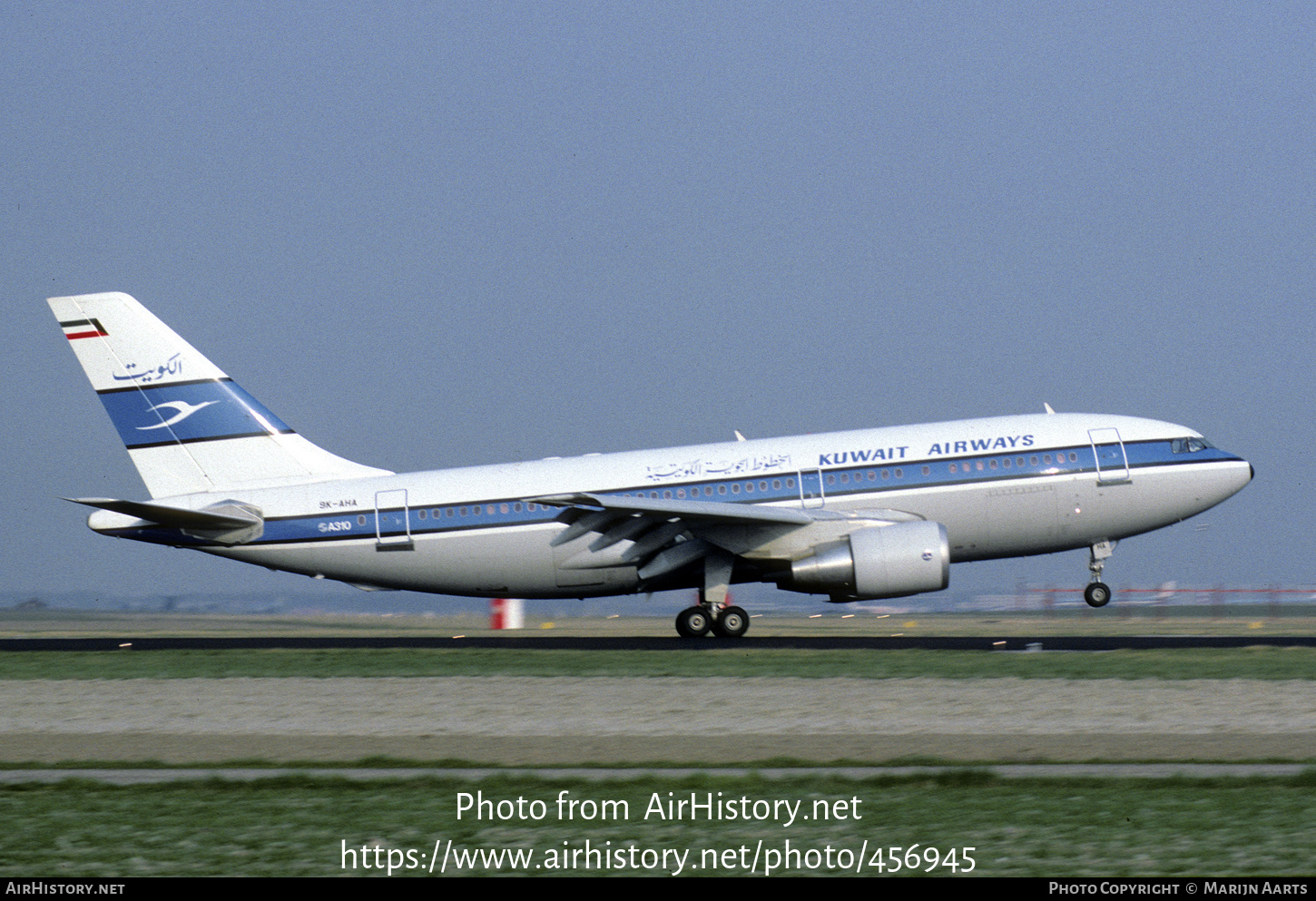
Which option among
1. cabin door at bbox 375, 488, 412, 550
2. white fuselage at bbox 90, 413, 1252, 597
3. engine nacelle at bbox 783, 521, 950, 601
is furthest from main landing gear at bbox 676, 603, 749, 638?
cabin door at bbox 375, 488, 412, 550

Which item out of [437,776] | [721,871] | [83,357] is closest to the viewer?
[721,871]

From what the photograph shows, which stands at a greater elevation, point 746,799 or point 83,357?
point 83,357

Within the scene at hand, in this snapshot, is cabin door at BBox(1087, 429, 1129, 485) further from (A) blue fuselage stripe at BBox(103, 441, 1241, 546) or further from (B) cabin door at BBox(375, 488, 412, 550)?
(B) cabin door at BBox(375, 488, 412, 550)

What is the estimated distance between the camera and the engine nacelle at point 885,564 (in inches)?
1009

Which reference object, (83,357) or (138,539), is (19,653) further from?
(83,357)

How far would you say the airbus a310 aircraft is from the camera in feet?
89.9

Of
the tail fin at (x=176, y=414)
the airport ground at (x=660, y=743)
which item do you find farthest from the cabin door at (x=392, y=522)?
the airport ground at (x=660, y=743)

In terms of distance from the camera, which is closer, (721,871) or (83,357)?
(721,871)

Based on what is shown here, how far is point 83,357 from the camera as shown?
30.1 meters

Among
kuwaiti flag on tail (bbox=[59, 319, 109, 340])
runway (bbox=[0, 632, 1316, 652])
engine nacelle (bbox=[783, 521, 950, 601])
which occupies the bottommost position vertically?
runway (bbox=[0, 632, 1316, 652])

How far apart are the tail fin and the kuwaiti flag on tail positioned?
2 cm

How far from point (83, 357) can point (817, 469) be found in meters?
15.7
